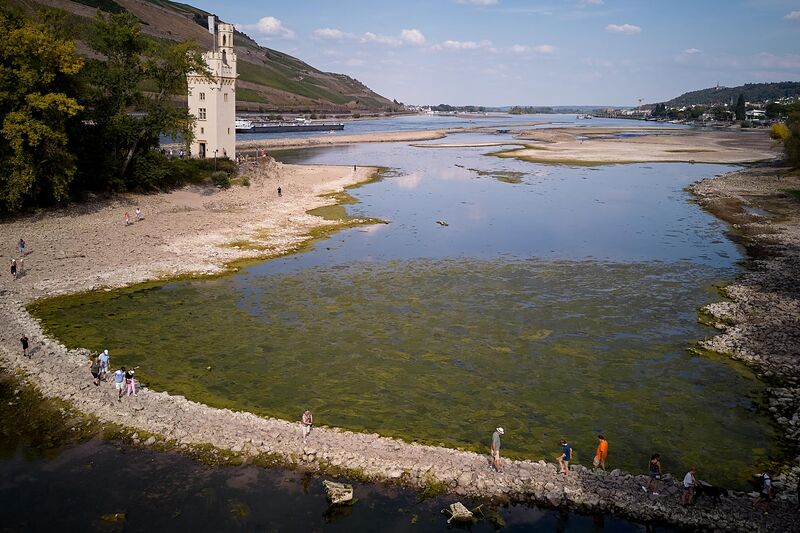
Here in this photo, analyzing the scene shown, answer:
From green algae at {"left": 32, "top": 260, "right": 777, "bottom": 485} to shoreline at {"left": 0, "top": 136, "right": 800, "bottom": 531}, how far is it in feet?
3.66

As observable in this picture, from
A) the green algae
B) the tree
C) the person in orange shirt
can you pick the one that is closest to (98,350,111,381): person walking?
the green algae

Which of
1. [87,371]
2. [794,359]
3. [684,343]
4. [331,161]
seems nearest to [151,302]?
[87,371]

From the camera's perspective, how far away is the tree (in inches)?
2174

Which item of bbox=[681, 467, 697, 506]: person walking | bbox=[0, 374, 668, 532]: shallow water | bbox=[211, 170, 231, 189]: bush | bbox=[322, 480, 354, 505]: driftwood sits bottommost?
bbox=[0, 374, 668, 532]: shallow water

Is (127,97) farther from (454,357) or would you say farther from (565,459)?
(565,459)

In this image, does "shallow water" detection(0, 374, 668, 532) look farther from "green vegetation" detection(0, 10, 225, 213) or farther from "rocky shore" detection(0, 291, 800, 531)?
"green vegetation" detection(0, 10, 225, 213)

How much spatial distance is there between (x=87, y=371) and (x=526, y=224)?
155ft

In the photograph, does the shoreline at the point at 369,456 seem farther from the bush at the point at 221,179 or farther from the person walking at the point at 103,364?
the bush at the point at 221,179

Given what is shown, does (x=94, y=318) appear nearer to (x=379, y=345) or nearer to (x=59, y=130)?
(x=379, y=345)

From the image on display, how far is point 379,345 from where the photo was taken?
30.7m

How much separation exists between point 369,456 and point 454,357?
9887 mm

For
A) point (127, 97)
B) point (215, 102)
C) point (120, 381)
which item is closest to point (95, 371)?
point (120, 381)

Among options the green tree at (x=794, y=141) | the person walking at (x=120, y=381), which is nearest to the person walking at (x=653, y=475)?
the person walking at (x=120, y=381)

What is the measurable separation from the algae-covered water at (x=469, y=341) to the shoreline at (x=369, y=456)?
3.89ft
